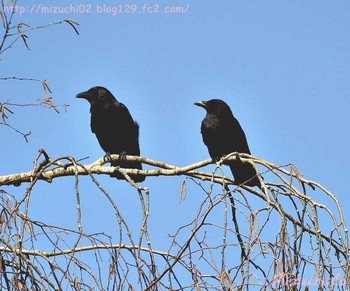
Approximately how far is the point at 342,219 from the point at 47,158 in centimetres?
182

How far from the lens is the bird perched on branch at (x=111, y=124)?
7852 millimetres

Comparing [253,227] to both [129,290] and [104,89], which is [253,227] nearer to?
[129,290]

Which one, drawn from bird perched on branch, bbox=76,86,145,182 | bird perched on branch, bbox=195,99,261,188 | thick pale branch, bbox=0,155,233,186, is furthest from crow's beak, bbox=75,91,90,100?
thick pale branch, bbox=0,155,233,186

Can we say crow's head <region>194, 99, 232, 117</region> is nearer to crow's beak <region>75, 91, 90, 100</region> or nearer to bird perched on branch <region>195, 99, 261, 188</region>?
bird perched on branch <region>195, 99, 261, 188</region>

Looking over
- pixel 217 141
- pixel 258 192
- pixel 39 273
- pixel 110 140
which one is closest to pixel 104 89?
pixel 110 140

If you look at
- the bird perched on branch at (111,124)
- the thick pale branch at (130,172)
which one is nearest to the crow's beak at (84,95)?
the bird perched on branch at (111,124)

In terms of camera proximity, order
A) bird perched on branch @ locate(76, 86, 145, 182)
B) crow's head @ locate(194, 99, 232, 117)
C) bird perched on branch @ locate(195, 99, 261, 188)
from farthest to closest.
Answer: bird perched on branch @ locate(76, 86, 145, 182), crow's head @ locate(194, 99, 232, 117), bird perched on branch @ locate(195, 99, 261, 188)

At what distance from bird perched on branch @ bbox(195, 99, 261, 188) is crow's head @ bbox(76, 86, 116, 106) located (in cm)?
102

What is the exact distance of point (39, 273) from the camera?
12.0 ft

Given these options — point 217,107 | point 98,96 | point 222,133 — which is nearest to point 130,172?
point 222,133

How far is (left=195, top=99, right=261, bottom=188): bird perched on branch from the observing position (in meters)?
7.27

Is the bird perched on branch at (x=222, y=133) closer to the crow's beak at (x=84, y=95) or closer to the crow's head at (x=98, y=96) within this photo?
the crow's head at (x=98, y=96)

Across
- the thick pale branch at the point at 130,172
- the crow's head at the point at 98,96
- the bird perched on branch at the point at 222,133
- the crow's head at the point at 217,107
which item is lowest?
the thick pale branch at the point at 130,172

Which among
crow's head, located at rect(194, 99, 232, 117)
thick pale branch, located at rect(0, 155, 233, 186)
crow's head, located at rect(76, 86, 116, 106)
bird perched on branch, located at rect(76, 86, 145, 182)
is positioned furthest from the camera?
crow's head, located at rect(76, 86, 116, 106)
